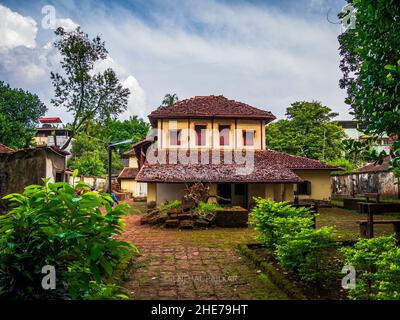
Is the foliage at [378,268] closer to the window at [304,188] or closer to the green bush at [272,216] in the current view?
the green bush at [272,216]

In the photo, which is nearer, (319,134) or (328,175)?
(328,175)

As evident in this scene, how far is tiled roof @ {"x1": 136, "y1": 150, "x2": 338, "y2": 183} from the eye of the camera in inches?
666

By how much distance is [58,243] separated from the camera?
2518mm

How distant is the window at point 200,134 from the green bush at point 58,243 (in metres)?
17.7

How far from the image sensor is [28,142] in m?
26.7

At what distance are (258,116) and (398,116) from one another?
670 inches

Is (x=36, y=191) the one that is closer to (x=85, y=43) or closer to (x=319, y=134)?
(x=85, y=43)

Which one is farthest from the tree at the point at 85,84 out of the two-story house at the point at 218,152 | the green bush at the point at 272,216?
the green bush at the point at 272,216

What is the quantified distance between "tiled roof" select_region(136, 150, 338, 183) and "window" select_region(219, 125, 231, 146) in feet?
3.38

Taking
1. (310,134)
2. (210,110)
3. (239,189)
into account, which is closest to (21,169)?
(210,110)

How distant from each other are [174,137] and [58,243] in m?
17.8

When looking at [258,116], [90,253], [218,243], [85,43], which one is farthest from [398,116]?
[85,43]

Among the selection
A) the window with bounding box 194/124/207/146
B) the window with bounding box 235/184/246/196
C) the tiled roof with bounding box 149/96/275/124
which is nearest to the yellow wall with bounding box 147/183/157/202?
the window with bounding box 194/124/207/146

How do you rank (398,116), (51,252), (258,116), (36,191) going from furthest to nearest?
(258,116) < (398,116) < (36,191) < (51,252)
